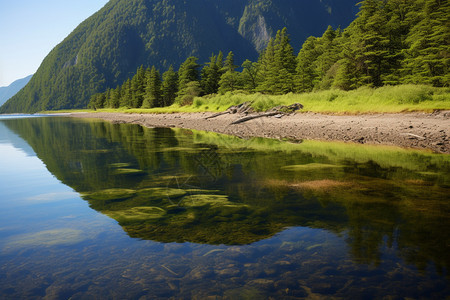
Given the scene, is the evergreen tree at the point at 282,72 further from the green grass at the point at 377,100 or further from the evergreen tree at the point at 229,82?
the green grass at the point at 377,100

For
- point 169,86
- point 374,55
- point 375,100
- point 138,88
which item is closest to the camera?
point 375,100

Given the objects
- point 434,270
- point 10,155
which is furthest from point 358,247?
point 10,155

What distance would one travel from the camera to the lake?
3293 mm

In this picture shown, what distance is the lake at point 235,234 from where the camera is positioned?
130 inches

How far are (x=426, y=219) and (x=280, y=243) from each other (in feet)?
9.65

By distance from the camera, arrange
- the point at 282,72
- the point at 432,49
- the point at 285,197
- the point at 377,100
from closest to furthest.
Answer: the point at 285,197, the point at 377,100, the point at 432,49, the point at 282,72

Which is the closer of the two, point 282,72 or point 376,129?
point 376,129

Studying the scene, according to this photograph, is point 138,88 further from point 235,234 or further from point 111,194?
point 235,234

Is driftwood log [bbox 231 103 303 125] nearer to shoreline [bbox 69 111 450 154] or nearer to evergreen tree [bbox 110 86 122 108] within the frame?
shoreline [bbox 69 111 450 154]

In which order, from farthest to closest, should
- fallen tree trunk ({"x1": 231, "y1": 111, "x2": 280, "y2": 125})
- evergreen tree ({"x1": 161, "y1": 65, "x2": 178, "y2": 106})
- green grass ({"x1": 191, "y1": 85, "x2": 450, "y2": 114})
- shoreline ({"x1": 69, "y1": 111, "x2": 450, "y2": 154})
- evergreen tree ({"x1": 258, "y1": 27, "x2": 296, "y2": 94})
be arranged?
evergreen tree ({"x1": 161, "y1": 65, "x2": 178, "y2": 106})
evergreen tree ({"x1": 258, "y1": 27, "x2": 296, "y2": 94})
fallen tree trunk ({"x1": 231, "y1": 111, "x2": 280, "y2": 125})
green grass ({"x1": 191, "y1": 85, "x2": 450, "y2": 114})
shoreline ({"x1": 69, "y1": 111, "x2": 450, "y2": 154})

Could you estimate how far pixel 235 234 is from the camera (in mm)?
4715

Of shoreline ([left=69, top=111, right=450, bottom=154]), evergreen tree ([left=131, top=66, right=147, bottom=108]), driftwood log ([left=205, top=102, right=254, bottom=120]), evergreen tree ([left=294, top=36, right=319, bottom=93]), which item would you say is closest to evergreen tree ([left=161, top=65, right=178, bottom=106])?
evergreen tree ([left=131, top=66, right=147, bottom=108])

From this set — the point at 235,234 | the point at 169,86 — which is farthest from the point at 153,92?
the point at 235,234

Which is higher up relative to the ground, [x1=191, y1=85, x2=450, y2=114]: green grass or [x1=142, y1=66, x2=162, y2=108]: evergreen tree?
[x1=142, y1=66, x2=162, y2=108]: evergreen tree
